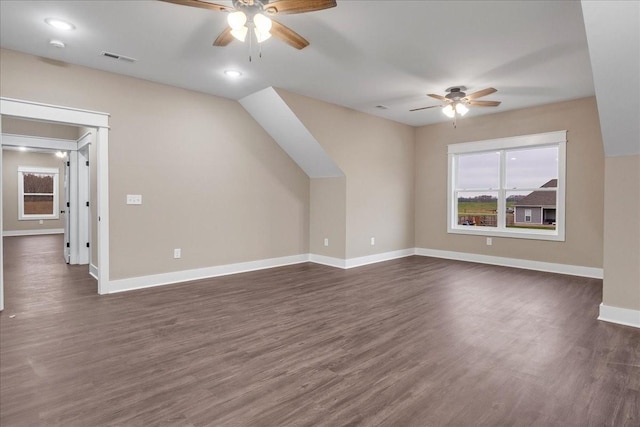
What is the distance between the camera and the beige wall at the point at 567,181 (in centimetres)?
530

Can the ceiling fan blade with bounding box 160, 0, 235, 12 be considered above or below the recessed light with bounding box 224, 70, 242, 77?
below

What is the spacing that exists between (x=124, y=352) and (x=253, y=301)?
5.06 ft

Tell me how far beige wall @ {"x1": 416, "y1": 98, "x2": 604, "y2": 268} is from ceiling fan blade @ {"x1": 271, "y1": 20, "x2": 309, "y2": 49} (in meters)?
4.76

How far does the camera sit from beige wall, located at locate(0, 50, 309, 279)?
164 inches

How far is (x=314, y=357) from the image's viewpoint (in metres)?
2.63

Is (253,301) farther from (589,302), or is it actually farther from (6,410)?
(589,302)

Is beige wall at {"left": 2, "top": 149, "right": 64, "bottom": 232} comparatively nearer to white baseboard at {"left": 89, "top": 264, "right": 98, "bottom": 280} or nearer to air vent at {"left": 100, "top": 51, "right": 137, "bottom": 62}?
white baseboard at {"left": 89, "top": 264, "right": 98, "bottom": 280}

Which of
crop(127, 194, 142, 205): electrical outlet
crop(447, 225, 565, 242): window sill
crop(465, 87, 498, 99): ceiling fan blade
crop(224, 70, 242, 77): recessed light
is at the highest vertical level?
crop(224, 70, 242, 77): recessed light

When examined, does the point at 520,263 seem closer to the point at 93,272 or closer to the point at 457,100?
the point at 457,100

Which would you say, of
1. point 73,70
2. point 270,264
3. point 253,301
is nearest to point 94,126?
point 73,70

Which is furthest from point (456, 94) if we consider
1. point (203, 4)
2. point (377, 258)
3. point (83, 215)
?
point (83, 215)

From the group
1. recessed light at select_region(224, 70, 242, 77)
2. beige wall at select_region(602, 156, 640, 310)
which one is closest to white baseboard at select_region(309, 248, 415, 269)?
recessed light at select_region(224, 70, 242, 77)

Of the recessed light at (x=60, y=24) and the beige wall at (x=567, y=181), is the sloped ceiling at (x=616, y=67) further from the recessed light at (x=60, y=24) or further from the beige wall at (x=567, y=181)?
the recessed light at (x=60, y=24)

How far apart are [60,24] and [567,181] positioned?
22.5 ft
